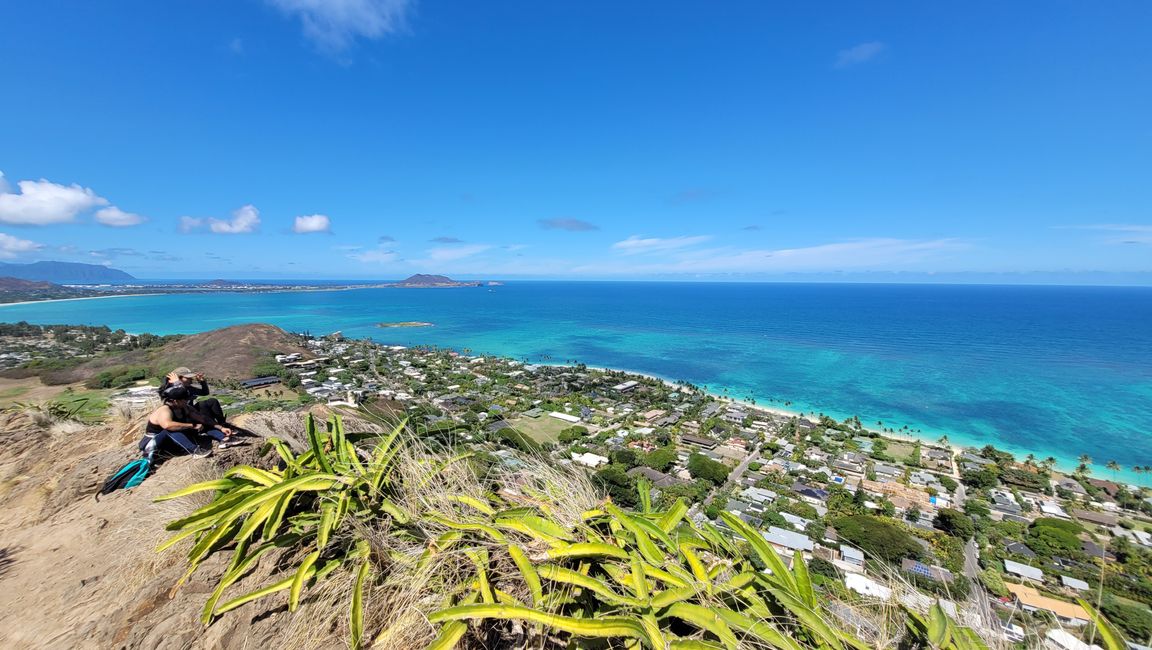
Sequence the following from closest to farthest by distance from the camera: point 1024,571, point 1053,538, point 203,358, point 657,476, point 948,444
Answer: point 1024,571 < point 1053,538 < point 657,476 < point 948,444 < point 203,358

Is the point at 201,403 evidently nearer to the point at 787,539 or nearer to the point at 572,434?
the point at 787,539

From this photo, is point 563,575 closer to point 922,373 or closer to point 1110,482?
point 1110,482

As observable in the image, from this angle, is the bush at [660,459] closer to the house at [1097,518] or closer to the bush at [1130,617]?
the bush at [1130,617]

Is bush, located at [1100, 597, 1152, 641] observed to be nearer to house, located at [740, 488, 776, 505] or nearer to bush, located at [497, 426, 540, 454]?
house, located at [740, 488, 776, 505]

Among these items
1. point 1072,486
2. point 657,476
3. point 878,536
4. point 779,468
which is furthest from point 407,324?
point 1072,486

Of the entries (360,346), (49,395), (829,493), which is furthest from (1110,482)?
(360,346)

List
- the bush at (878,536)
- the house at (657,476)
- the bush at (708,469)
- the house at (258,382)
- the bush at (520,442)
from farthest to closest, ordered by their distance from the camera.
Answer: the house at (258,382), the bush at (708,469), the house at (657,476), the bush at (878,536), the bush at (520,442)

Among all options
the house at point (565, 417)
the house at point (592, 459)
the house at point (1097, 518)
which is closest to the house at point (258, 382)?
the house at point (565, 417)
